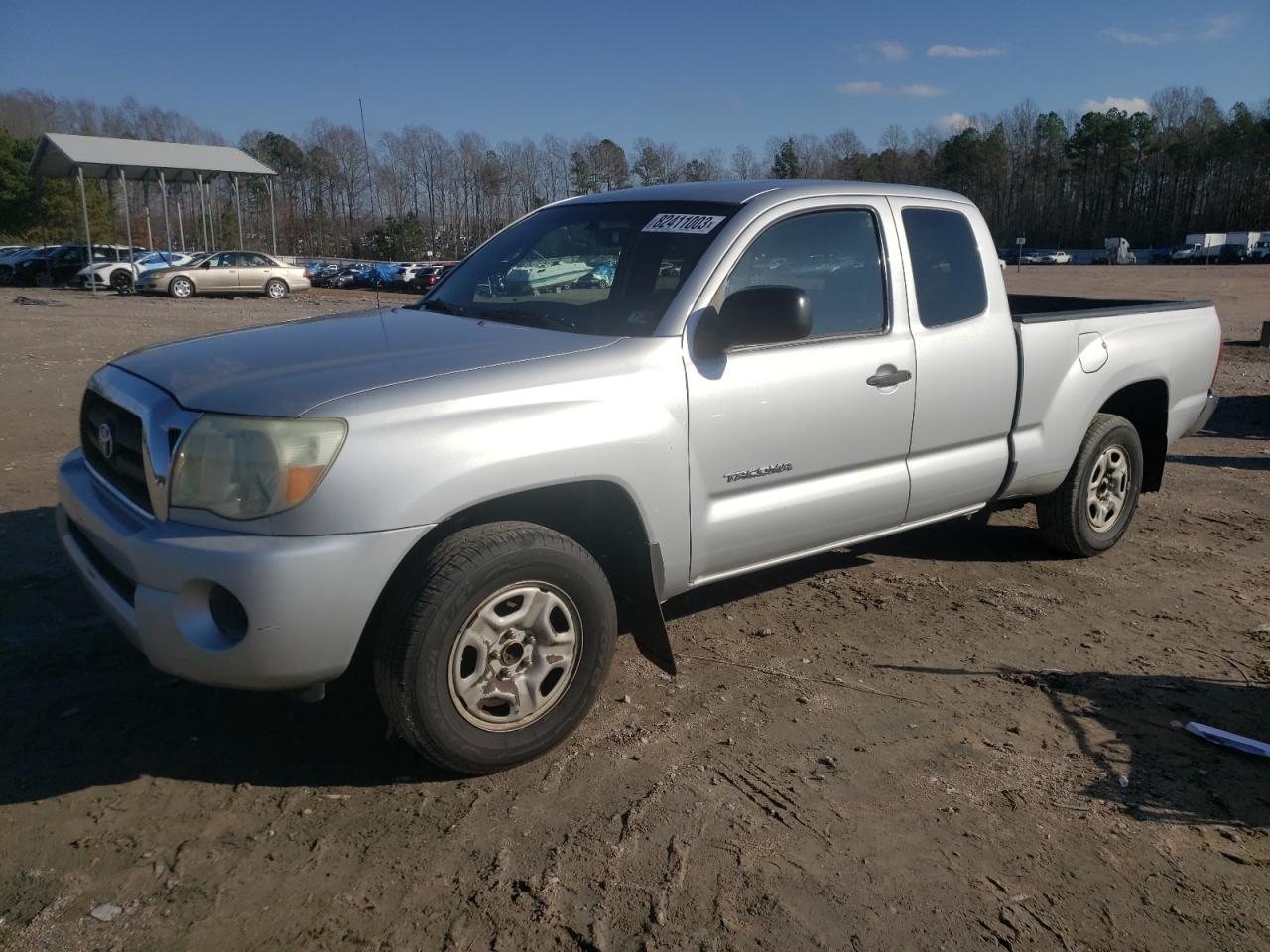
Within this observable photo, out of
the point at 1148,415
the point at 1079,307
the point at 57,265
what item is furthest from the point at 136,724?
the point at 57,265

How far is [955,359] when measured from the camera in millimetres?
4402

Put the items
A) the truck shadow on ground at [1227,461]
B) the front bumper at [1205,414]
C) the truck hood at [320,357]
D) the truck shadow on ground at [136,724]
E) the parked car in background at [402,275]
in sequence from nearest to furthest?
the truck hood at [320,357], the truck shadow on ground at [136,724], the front bumper at [1205,414], the truck shadow on ground at [1227,461], the parked car in background at [402,275]

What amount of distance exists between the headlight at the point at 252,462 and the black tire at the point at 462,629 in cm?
44

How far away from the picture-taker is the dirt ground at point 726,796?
2.58m

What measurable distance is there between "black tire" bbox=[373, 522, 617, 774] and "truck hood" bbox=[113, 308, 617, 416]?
1.81 ft

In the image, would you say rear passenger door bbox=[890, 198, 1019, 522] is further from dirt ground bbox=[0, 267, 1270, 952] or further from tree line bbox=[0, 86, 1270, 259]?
tree line bbox=[0, 86, 1270, 259]

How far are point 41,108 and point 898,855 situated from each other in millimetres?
118276

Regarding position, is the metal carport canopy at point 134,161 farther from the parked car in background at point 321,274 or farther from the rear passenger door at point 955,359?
the rear passenger door at point 955,359

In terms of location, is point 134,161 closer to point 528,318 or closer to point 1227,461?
point 1227,461

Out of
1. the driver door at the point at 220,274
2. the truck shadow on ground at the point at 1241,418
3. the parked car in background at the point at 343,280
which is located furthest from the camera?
the parked car in background at the point at 343,280

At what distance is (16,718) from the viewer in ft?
11.4

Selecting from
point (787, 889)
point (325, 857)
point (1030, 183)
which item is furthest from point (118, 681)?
point (1030, 183)

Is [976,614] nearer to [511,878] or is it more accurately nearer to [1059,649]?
[1059,649]

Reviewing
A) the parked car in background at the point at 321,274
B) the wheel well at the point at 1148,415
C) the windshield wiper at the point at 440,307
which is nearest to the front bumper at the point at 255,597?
the windshield wiper at the point at 440,307
